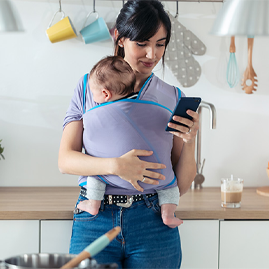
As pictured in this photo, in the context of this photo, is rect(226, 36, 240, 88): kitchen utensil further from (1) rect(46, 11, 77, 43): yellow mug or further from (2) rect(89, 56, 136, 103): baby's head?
(2) rect(89, 56, 136, 103): baby's head

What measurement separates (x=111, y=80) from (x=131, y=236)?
483 millimetres

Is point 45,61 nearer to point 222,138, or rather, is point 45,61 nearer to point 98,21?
point 98,21

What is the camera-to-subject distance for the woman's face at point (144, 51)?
1.27m

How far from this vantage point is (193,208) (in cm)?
158

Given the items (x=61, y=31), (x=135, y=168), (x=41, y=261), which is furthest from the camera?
(x=61, y=31)

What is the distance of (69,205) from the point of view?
5.25ft

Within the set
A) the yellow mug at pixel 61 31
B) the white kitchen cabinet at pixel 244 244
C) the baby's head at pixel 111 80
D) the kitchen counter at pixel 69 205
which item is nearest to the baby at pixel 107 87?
the baby's head at pixel 111 80

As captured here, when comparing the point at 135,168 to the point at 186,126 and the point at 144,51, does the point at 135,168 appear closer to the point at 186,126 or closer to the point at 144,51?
the point at 186,126

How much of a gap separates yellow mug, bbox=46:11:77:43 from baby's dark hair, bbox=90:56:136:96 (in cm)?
72

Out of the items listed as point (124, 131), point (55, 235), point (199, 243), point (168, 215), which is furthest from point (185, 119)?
point (55, 235)

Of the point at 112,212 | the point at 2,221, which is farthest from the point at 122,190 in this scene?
the point at 2,221

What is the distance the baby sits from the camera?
3.99 feet

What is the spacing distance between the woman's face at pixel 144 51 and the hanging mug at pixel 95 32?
628mm

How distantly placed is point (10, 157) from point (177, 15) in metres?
1.11
